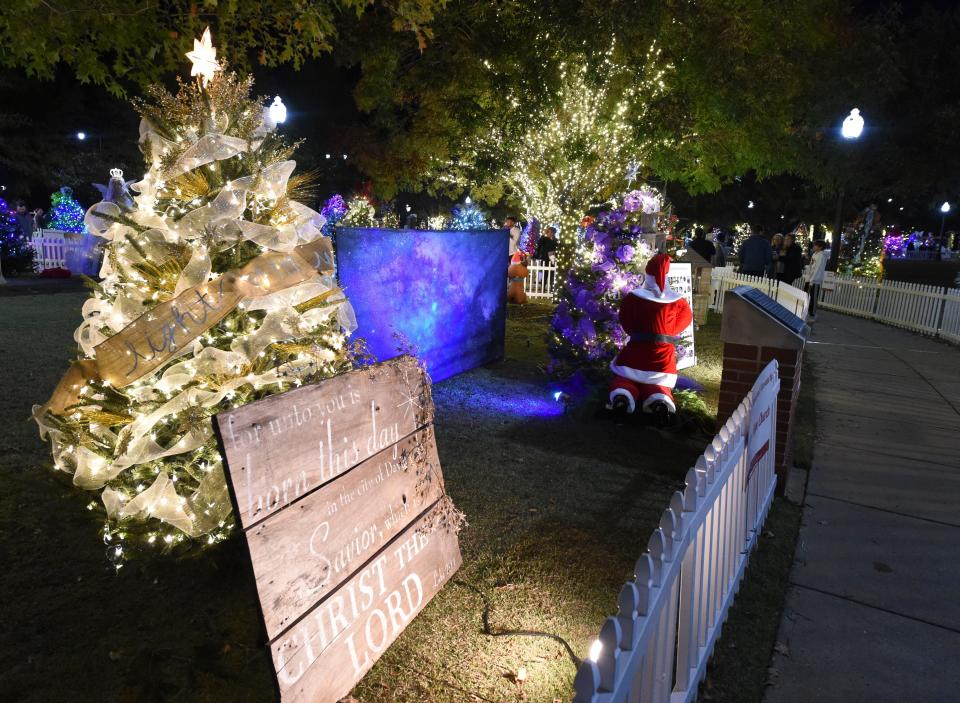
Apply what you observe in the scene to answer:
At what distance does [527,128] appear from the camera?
13961 millimetres

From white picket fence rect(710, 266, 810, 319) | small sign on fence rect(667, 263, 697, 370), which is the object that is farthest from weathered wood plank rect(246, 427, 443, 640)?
small sign on fence rect(667, 263, 697, 370)

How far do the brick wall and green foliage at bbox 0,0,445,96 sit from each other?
5.11 metres

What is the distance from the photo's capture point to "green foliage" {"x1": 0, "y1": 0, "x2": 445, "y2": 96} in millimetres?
6594

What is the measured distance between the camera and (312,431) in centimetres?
228

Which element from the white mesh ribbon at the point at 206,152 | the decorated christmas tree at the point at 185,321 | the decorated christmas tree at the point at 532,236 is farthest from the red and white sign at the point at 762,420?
the decorated christmas tree at the point at 532,236

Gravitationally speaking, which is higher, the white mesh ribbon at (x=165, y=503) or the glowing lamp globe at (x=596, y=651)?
the glowing lamp globe at (x=596, y=651)

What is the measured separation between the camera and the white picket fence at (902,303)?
11.9m

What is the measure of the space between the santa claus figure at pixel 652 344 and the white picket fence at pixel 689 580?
79.2 inches

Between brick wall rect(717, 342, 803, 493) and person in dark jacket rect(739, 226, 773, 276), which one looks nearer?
brick wall rect(717, 342, 803, 493)

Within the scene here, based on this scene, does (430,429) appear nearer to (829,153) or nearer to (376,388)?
(376,388)

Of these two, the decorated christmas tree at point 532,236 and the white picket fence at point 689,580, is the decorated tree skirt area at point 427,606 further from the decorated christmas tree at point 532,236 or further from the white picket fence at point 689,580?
the decorated christmas tree at point 532,236

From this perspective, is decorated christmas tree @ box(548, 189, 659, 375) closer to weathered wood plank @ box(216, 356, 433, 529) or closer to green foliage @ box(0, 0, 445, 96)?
green foliage @ box(0, 0, 445, 96)

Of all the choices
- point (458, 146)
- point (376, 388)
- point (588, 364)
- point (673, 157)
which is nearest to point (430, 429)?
point (376, 388)

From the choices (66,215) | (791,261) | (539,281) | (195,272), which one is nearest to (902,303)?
(791,261)
